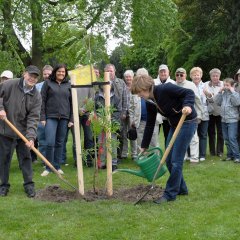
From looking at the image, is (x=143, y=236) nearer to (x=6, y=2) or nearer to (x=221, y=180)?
(x=221, y=180)

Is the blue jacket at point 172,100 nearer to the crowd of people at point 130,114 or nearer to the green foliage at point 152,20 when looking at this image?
the crowd of people at point 130,114

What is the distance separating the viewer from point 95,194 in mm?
7352

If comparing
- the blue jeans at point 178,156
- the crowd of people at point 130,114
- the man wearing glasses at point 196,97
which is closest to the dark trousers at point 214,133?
the crowd of people at point 130,114

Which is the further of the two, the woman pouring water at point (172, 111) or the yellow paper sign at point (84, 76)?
the yellow paper sign at point (84, 76)

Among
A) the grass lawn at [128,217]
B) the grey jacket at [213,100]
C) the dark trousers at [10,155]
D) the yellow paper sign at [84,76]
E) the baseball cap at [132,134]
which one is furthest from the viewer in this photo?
the grey jacket at [213,100]

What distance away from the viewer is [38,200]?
7074 mm

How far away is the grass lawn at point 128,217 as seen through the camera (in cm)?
541

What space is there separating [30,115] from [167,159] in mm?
2141

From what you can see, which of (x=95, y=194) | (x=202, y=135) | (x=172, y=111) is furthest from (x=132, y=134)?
(x=172, y=111)

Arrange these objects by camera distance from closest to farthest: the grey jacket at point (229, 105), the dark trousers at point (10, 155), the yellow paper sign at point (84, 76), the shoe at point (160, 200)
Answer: the shoe at point (160, 200) → the yellow paper sign at point (84, 76) → the dark trousers at point (10, 155) → the grey jacket at point (229, 105)

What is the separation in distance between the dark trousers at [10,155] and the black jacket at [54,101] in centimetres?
177

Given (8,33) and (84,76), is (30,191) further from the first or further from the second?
(8,33)

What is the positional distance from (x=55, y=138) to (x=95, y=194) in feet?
7.09

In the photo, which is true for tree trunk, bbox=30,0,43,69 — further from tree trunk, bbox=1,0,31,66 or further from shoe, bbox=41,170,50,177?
shoe, bbox=41,170,50,177
